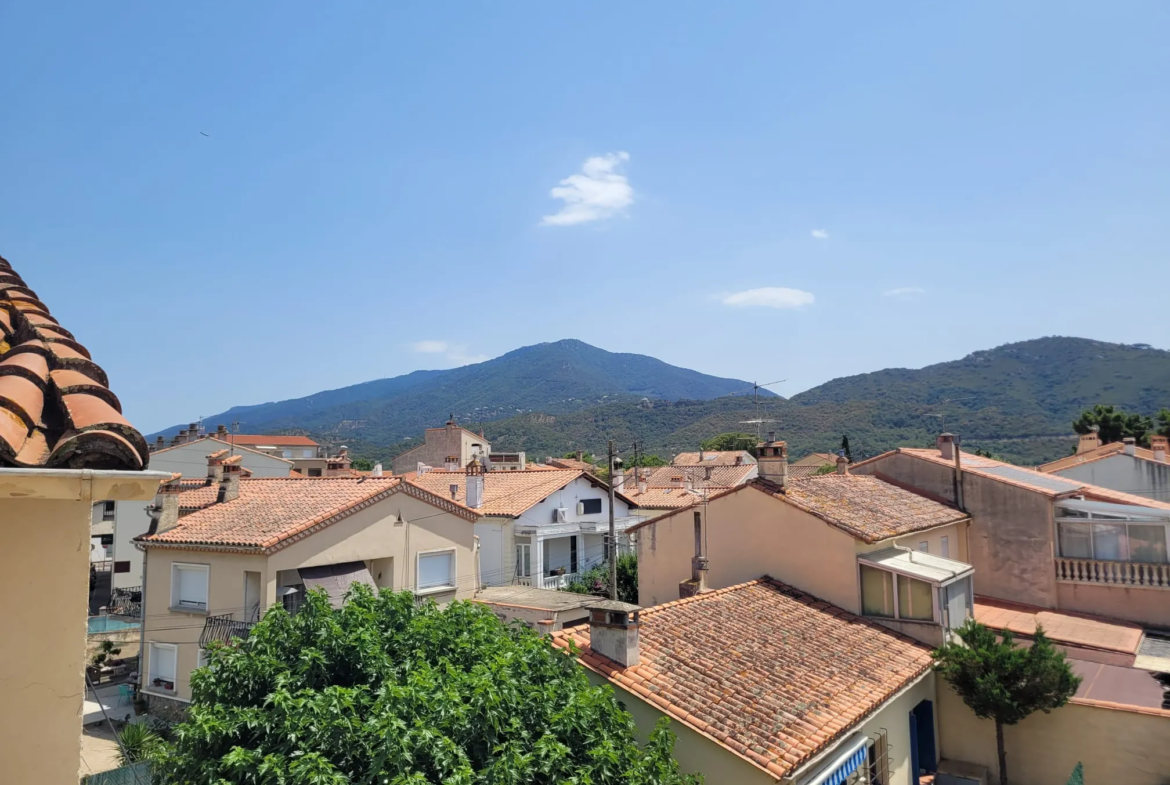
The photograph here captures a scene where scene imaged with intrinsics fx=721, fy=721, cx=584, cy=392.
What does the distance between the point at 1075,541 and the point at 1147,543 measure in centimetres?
174

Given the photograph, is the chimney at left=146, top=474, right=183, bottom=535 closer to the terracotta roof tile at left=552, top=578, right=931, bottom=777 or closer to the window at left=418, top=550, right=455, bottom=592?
the window at left=418, top=550, right=455, bottom=592

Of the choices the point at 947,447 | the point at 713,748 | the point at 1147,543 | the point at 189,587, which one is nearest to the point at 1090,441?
→ the point at 947,447

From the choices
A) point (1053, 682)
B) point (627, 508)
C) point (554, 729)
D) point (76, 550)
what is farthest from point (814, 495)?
point (627, 508)


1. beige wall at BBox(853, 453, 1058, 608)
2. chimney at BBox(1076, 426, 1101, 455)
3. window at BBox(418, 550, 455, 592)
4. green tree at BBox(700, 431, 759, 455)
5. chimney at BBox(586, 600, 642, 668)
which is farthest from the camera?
green tree at BBox(700, 431, 759, 455)

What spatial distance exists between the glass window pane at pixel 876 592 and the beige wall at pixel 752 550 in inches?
12.1

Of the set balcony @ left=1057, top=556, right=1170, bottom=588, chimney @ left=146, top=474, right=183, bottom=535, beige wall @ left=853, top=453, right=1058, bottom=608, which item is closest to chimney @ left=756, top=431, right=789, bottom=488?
beige wall @ left=853, top=453, right=1058, bottom=608

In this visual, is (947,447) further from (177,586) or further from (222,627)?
(177,586)

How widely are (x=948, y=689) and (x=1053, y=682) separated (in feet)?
9.35

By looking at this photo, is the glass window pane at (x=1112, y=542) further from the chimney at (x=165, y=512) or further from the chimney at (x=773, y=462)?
the chimney at (x=165, y=512)

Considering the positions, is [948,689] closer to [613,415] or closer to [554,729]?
[554,729]

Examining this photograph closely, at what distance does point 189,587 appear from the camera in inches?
893

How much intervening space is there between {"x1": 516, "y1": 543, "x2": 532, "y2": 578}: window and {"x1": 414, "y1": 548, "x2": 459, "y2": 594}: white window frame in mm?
9683

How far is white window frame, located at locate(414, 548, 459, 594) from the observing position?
1017 inches

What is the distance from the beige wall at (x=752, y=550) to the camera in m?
17.8
